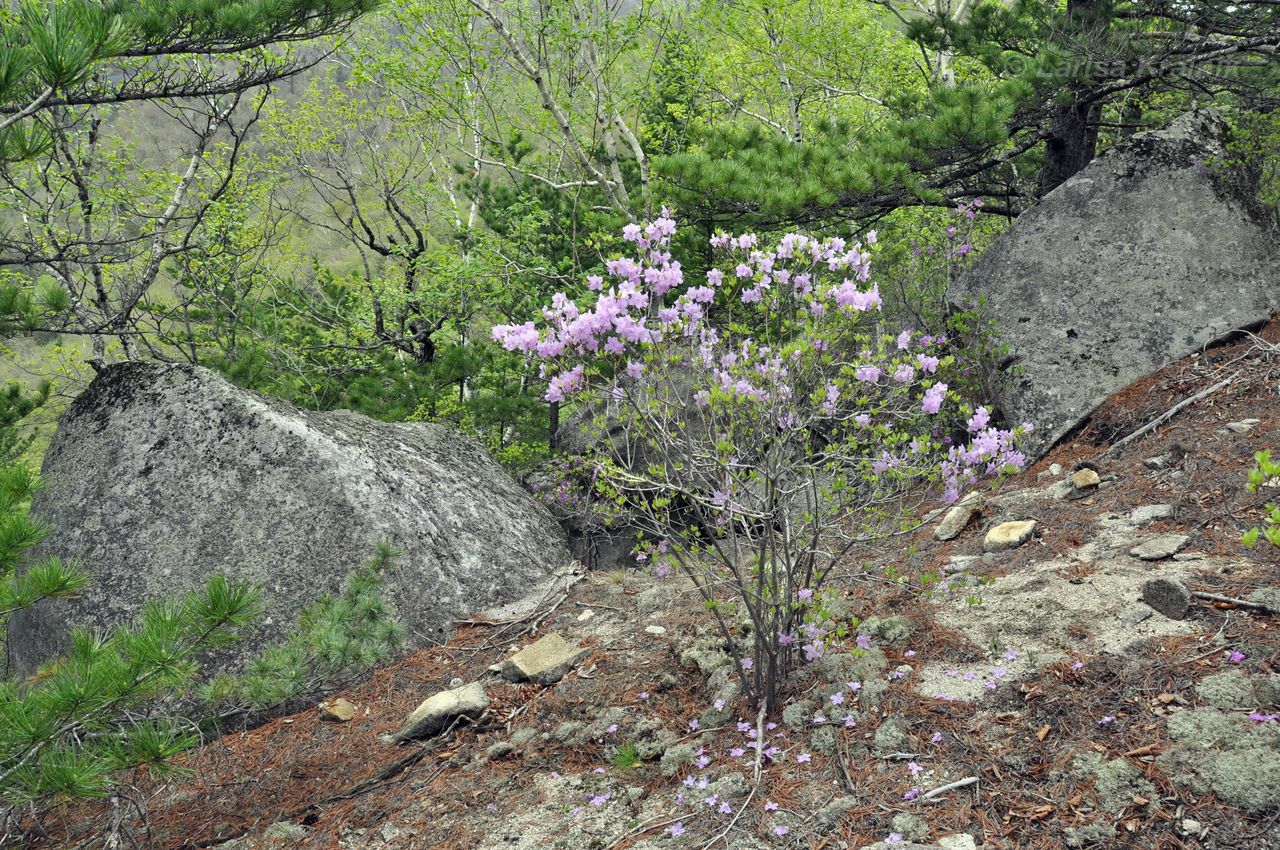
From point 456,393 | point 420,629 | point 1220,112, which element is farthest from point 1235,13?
point 456,393

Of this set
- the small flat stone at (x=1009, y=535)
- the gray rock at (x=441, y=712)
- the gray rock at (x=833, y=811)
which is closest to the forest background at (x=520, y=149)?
the small flat stone at (x=1009, y=535)

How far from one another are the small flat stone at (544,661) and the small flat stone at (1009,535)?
228 cm

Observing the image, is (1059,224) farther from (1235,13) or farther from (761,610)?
(761,610)

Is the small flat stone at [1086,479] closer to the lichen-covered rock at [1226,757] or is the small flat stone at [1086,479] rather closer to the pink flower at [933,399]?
the pink flower at [933,399]

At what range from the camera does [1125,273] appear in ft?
19.0

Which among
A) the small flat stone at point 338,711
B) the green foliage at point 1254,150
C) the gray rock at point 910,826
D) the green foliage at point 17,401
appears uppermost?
the green foliage at point 17,401

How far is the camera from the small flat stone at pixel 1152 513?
12.3 feet

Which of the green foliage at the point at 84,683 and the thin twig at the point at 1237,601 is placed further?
the thin twig at the point at 1237,601

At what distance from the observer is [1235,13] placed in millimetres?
5602

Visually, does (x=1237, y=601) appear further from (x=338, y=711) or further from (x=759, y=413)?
(x=338, y=711)

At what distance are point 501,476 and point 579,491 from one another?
1.12 meters

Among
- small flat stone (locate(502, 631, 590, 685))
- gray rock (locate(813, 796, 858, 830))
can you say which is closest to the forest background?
small flat stone (locate(502, 631, 590, 685))

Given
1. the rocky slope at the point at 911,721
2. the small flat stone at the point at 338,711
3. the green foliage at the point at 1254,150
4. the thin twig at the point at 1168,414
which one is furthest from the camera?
the green foliage at the point at 1254,150

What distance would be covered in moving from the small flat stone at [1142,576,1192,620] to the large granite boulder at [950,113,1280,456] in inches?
107
